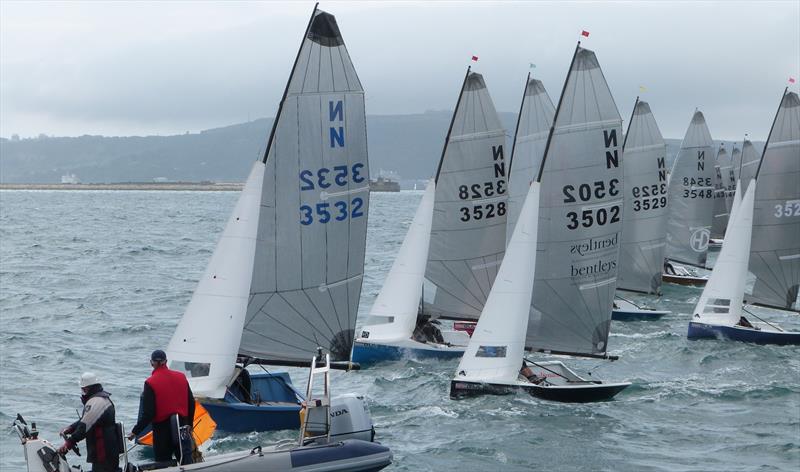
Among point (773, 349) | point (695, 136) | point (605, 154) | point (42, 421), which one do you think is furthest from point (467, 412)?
point (695, 136)

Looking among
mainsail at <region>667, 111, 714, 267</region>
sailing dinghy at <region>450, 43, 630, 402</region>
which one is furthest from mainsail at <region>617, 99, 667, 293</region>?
sailing dinghy at <region>450, 43, 630, 402</region>

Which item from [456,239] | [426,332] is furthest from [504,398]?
[456,239]

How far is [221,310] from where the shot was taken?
16906 mm

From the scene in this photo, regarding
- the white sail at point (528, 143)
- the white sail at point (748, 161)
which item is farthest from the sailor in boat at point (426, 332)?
the white sail at point (748, 161)

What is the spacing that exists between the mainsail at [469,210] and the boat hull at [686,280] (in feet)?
60.2

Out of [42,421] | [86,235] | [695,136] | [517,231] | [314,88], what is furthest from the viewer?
[86,235]

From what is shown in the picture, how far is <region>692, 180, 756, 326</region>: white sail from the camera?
28.7 meters

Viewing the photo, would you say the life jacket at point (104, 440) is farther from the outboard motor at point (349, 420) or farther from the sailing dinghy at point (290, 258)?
the sailing dinghy at point (290, 258)

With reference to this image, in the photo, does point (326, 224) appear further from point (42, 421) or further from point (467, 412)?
point (42, 421)

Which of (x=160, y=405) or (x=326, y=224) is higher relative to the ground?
(x=326, y=224)

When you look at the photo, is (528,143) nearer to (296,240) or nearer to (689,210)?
(296,240)

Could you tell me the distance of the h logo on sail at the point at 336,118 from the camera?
1750 cm

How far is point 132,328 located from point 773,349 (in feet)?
53.8

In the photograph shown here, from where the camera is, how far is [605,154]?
21.3 meters
